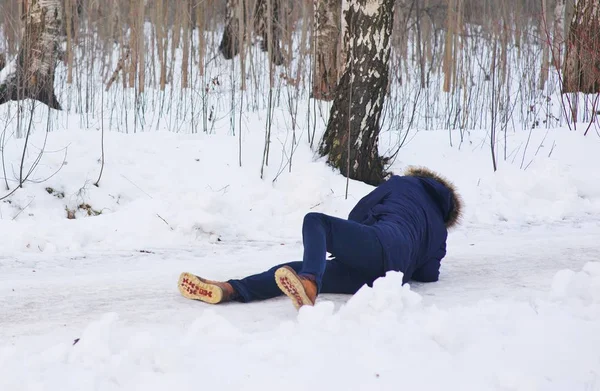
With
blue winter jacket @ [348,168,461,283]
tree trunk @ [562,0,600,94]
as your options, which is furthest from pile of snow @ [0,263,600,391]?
tree trunk @ [562,0,600,94]

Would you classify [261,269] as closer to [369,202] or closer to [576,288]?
[369,202]

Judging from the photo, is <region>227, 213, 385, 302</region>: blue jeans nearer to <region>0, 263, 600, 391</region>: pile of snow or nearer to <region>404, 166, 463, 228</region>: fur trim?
<region>0, 263, 600, 391</region>: pile of snow

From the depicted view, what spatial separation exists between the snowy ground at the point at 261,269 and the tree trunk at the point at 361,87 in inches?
13.0

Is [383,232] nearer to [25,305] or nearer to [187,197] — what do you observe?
[25,305]

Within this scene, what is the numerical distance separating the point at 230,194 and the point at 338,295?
105 inches

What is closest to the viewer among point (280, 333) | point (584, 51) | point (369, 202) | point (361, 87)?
point (280, 333)

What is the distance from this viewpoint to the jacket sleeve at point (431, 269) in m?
4.46

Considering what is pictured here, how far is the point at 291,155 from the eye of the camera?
7113 mm

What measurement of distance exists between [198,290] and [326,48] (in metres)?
6.61

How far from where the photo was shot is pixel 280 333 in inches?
125

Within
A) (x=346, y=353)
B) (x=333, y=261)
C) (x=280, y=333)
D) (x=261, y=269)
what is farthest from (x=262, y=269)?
(x=346, y=353)

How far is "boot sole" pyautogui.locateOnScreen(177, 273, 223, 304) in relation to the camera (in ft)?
12.8

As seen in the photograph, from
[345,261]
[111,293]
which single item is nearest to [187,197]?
[111,293]

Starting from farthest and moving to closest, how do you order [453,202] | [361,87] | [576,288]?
[361,87] → [453,202] → [576,288]
